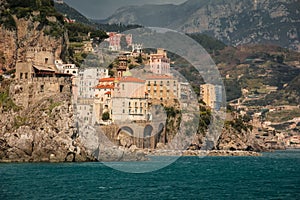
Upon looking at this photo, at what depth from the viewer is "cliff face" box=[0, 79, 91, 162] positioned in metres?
69.4

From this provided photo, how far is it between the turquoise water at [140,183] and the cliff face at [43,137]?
2.46 metres

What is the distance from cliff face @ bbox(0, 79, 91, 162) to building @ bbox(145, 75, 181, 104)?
33.1 meters

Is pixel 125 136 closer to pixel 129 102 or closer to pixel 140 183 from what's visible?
pixel 129 102

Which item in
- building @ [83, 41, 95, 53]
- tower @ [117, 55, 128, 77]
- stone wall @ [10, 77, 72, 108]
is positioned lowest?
stone wall @ [10, 77, 72, 108]

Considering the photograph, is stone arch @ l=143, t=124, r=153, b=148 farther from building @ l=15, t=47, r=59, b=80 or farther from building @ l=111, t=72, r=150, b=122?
building @ l=15, t=47, r=59, b=80

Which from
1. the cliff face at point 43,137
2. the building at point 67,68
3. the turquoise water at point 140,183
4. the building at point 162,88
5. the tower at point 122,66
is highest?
the tower at point 122,66

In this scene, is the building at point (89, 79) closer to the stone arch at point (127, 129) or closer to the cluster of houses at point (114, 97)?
the cluster of houses at point (114, 97)

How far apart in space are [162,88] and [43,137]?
40762 mm

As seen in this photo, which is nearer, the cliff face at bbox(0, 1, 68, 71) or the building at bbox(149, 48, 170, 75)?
the cliff face at bbox(0, 1, 68, 71)

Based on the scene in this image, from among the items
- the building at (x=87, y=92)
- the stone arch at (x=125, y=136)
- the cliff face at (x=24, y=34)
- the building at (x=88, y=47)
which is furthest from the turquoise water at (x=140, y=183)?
the building at (x=88, y=47)

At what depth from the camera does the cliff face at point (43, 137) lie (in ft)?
228

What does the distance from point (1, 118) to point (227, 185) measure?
98.8 feet

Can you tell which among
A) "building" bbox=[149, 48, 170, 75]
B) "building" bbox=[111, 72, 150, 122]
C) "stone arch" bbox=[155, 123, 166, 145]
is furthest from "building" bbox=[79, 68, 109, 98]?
"building" bbox=[149, 48, 170, 75]

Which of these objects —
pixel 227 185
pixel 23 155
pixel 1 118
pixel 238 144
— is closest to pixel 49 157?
pixel 23 155
